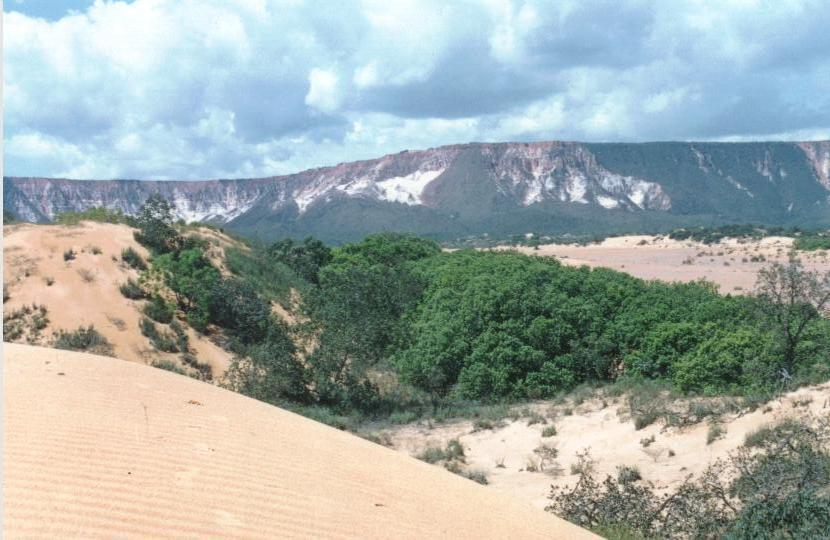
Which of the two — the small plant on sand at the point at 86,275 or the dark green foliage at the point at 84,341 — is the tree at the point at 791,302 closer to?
the dark green foliage at the point at 84,341

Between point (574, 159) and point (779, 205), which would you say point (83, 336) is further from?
point (779, 205)

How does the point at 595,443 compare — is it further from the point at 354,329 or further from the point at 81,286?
the point at 81,286

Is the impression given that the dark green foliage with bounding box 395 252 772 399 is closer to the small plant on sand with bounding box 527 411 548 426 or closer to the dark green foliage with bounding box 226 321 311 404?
the small plant on sand with bounding box 527 411 548 426

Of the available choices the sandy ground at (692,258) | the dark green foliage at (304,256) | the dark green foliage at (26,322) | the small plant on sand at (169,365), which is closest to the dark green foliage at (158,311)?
the small plant on sand at (169,365)

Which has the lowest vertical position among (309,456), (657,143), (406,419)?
(406,419)

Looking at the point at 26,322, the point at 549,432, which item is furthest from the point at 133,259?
the point at 549,432

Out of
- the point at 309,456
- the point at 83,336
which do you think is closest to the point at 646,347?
the point at 309,456

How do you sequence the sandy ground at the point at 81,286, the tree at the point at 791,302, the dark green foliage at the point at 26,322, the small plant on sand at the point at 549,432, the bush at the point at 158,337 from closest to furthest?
the small plant on sand at the point at 549,432 < the tree at the point at 791,302 < the dark green foliage at the point at 26,322 < the sandy ground at the point at 81,286 < the bush at the point at 158,337

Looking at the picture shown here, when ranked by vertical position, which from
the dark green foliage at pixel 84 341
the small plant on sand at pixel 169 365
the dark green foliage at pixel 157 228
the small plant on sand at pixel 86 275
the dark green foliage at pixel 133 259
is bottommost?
the small plant on sand at pixel 169 365
